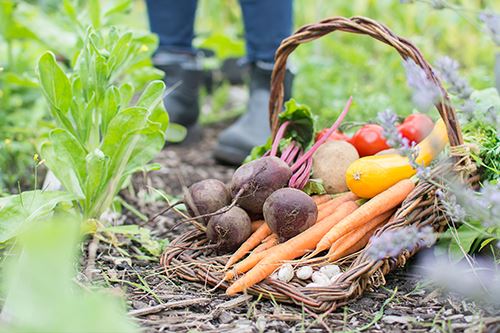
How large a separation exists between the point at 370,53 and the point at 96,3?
266 centimetres

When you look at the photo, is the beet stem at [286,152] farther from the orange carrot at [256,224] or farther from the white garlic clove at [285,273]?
the white garlic clove at [285,273]

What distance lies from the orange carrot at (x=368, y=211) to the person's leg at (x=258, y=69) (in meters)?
1.21

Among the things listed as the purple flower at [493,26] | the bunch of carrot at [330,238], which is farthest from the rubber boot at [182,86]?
the purple flower at [493,26]

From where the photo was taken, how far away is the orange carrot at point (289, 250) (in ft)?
4.92

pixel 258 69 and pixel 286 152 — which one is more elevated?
pixel 286 152

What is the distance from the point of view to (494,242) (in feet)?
5.36

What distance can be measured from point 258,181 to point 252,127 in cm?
122

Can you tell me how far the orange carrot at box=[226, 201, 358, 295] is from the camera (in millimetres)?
1499

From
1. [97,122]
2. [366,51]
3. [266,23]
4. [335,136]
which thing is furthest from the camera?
[366,51]

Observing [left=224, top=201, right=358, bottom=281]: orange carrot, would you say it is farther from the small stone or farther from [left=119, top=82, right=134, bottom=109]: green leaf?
[left=119, top=82, right=134, bottom=109]: green leaf

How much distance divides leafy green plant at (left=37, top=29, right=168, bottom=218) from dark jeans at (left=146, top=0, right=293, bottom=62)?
1019 mm

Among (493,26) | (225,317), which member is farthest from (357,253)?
(493,26)

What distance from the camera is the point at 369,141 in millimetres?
1916

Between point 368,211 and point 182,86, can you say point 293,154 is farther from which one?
point 182,86
